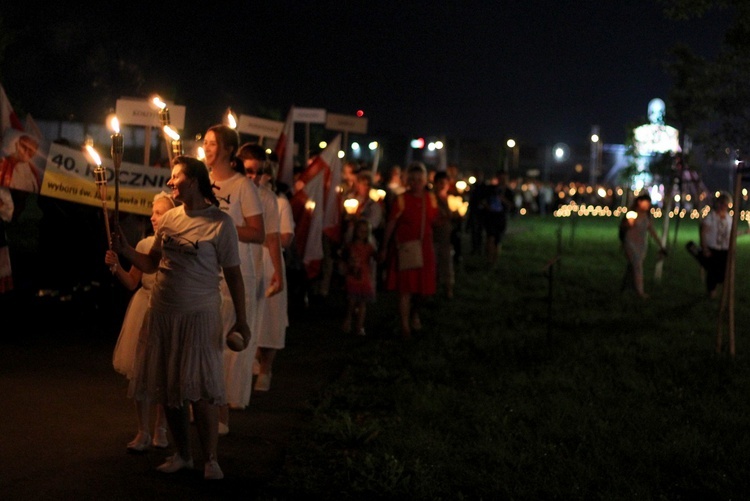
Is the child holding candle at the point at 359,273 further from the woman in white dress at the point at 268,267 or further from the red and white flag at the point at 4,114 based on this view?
the red and white flag at the point at 4,114

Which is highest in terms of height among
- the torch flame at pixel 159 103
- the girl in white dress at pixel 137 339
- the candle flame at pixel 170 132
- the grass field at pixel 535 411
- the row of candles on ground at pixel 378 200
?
the torch flame at pixel 159 103

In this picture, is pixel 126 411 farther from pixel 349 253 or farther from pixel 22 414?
pixel 349 253

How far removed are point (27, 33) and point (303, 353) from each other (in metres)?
20.3

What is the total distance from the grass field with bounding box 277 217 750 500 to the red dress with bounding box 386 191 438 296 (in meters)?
0.63

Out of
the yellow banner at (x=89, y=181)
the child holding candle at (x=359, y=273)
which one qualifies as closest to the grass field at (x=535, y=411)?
the child holding candle at (x=359, y=273)

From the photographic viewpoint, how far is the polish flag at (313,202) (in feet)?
46.2

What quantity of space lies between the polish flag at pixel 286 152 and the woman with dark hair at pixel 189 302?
24.3 feet

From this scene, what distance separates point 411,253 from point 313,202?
1691mm

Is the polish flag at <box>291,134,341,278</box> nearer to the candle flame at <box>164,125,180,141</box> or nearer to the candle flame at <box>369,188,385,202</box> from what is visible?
the candle flame at <box>369,188,385,202</box>

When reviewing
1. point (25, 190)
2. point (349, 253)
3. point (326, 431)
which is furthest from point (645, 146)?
point (326, 431)

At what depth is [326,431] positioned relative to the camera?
26.8 feet

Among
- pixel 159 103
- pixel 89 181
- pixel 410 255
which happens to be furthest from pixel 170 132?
pixel 410 255

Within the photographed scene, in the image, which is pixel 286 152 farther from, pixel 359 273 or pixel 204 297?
pixel 204 297

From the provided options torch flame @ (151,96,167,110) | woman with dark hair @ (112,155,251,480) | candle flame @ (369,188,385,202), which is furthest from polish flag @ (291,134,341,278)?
woman with dark hair @ (112,155,251,480)
